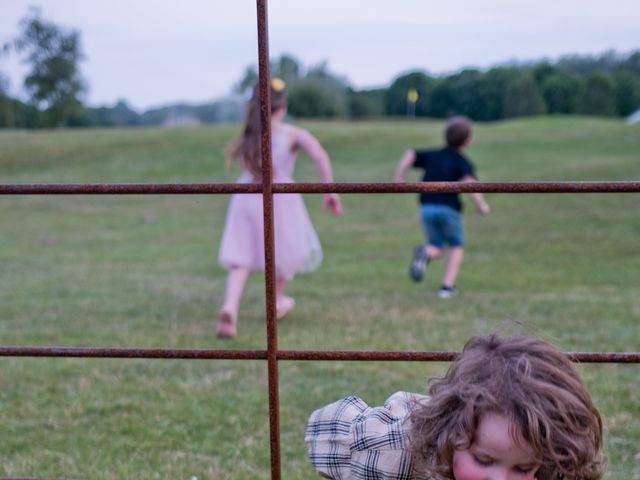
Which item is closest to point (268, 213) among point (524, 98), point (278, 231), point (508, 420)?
point (508, 420)

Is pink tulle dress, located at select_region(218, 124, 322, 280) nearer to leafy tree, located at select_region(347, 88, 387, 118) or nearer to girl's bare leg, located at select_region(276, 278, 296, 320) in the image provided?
girl's bare leg, located at select_region(276, 278, 296, 320)

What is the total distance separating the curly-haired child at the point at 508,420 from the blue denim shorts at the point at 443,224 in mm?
4582

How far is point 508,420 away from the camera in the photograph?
152 cm

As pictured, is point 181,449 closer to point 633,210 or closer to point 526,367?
point 526,367

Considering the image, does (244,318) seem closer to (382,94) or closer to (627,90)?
(627,90)

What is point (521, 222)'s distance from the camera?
35.6 ft

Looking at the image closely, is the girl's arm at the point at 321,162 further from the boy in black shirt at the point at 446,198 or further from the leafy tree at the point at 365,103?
the leafy tree at the point at 365,103

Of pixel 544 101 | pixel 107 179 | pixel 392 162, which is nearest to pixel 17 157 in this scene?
pixel 107 179

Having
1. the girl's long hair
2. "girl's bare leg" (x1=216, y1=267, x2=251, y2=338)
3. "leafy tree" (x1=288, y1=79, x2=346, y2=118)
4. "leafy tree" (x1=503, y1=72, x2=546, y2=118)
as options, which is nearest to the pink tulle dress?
the girl's long hair

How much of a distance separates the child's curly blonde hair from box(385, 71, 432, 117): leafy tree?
4010 cm

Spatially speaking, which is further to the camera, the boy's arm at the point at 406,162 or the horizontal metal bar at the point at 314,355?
the boy's arm at the point at 406,162

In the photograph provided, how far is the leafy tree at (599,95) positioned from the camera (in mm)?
39938

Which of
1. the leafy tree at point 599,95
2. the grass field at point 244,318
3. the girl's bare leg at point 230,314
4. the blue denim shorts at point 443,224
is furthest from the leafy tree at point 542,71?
the girl's bare leg at point 230,314

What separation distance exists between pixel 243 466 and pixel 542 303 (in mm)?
3300
